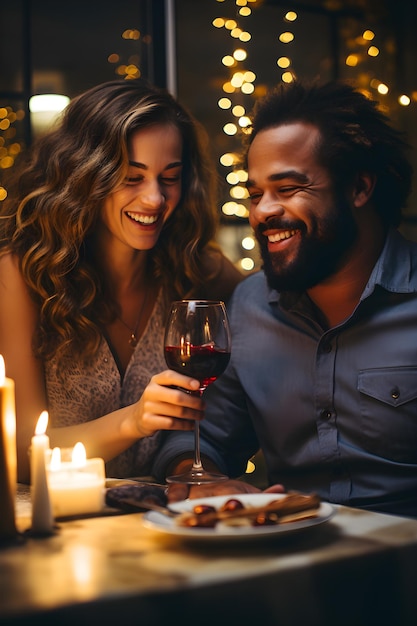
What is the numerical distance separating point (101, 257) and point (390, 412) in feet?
2.95

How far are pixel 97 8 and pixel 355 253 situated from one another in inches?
84.4

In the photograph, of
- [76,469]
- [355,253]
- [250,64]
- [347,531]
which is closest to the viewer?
[347,531]

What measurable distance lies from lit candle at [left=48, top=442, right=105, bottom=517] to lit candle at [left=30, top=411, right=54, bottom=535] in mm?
73

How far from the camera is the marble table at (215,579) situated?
76 cm

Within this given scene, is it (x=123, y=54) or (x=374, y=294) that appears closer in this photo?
(x=374, y=294)

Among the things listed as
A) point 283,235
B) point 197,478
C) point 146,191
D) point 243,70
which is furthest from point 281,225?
point 243,70

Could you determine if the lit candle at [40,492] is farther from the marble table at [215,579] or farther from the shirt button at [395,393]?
the shirt button at [395,393]

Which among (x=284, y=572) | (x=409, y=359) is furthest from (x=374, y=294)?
(x=284, y=572)

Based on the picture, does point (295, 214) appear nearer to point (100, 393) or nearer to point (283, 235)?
point (283, 235)

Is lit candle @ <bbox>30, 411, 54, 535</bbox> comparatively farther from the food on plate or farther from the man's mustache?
the man's mustache

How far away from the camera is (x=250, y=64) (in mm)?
4176

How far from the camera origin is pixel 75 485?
3.74 ft

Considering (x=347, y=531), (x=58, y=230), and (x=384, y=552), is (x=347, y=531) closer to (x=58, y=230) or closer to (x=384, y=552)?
(x=384, y=552)

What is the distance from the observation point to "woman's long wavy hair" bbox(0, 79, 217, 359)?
6.64ft
